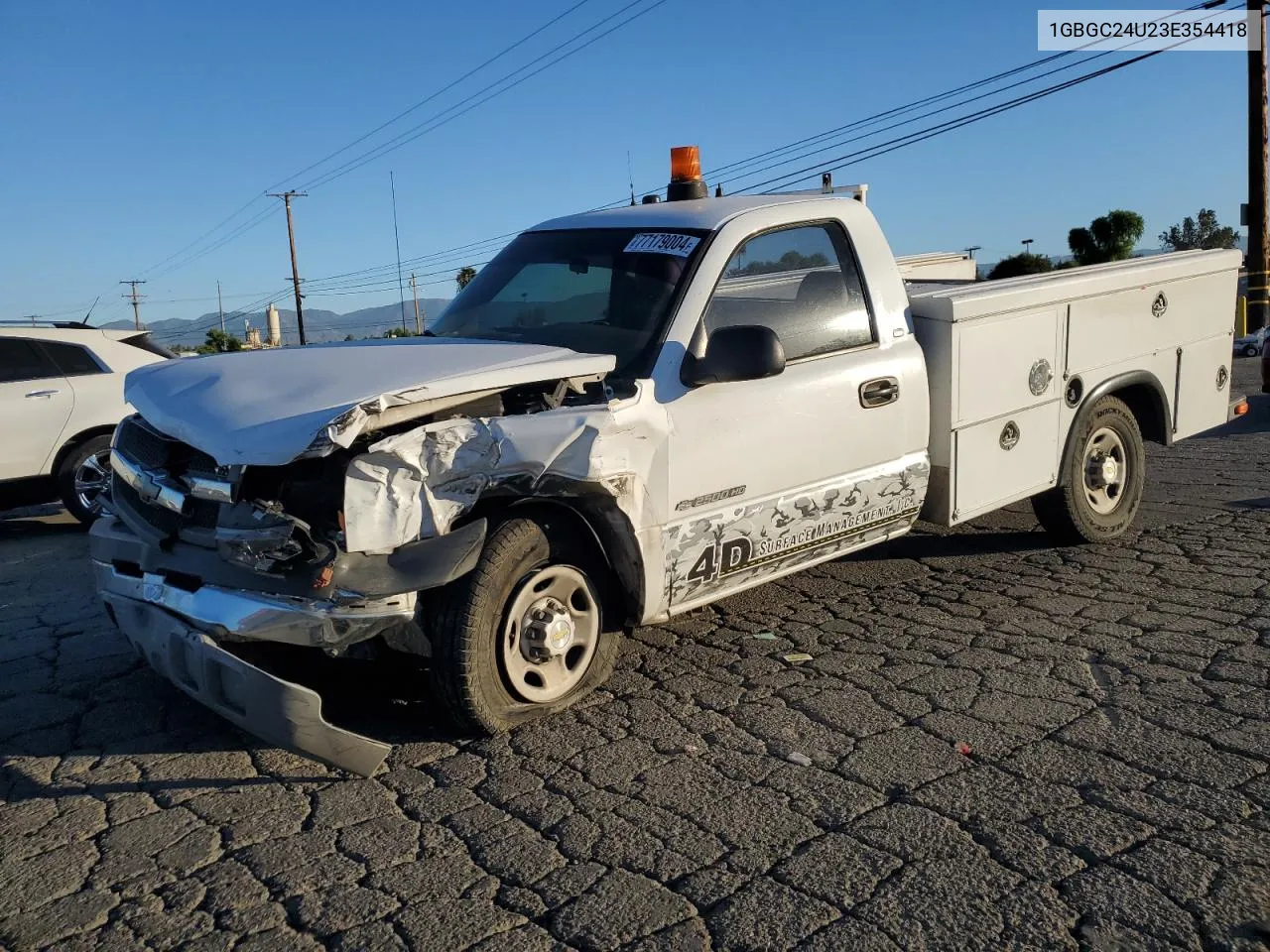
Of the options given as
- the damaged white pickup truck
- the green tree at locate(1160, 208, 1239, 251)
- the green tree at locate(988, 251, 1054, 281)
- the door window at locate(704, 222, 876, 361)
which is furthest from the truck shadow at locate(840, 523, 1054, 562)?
the green tree at locate(1160, 208, 1239, 251)

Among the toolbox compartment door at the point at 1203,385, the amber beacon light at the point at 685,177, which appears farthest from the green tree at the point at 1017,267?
the amber beacon light at the point at 685,177

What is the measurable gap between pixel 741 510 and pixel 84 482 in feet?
20.2

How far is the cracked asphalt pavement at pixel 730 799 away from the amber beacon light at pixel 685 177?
6.89 feet

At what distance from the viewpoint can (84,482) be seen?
27.9 ft

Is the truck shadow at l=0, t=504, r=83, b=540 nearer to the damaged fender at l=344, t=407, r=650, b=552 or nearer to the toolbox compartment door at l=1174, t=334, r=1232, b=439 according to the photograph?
the damaged fender at l=344, t=407, r=650, b=552

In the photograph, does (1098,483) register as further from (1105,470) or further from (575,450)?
(575,450)

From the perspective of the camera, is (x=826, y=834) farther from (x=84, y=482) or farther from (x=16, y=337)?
(x=16, y=337)

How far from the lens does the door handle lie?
16.2 feet

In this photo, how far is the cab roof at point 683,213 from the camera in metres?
4.82

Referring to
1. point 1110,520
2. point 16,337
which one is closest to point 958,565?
point 1110,520

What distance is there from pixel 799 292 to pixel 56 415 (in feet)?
20.4

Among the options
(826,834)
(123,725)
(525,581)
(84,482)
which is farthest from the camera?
(84,482)

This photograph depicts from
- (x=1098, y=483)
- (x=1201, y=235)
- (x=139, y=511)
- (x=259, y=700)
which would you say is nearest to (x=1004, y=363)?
(x=1098, y=483)

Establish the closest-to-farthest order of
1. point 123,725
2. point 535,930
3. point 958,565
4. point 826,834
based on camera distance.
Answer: point 535,930
point 826,834
point 123,725
point 958,565
